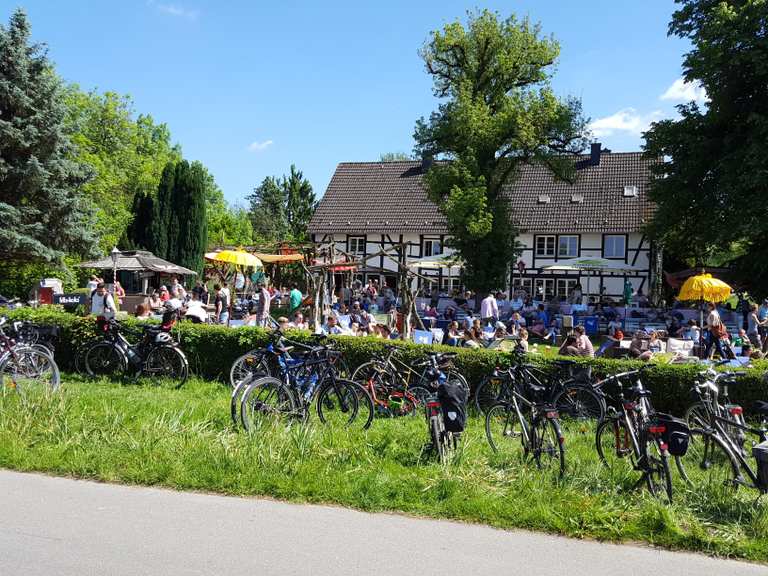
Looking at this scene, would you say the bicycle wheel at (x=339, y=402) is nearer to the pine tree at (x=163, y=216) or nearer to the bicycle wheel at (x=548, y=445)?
the bicycle wheel at (x=548, y=445)

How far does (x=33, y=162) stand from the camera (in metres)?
22.8

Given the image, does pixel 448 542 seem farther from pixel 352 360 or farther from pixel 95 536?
pixel 352 360

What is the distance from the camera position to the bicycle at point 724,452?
556cm

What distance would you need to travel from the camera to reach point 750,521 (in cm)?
510

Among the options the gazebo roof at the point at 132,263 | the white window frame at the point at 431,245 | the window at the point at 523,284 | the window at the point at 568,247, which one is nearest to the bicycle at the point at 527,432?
the gazebo roof at the point at 132,263

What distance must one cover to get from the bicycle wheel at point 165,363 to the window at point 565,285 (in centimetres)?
2728

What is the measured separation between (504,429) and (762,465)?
8.88ft

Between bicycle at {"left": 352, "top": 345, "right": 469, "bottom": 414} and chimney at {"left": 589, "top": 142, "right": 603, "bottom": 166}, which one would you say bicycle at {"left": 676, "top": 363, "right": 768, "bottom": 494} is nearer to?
bicycle at {"left": 352, "top": 345, "right": 469, "bottom": 414}

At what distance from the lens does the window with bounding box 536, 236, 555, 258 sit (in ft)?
122

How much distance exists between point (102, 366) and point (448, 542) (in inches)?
336

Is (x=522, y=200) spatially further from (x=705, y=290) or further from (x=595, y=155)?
(x=705, y=290)

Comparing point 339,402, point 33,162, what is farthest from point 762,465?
point 33,162

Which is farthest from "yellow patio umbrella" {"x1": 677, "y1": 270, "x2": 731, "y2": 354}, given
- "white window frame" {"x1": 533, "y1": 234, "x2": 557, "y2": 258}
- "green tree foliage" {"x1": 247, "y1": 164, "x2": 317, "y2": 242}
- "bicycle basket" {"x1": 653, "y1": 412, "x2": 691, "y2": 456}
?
"green tree foliage" {"x1": 247, "y1": 164, "x2": 317, "y2": 242}

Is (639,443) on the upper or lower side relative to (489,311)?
lower
